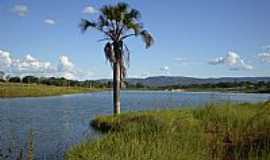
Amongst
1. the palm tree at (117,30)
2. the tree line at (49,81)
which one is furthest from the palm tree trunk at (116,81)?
the tree line at (49,81)

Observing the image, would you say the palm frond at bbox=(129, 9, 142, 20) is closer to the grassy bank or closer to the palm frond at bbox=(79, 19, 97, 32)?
the palm frond at bbox=(79, 19, 97, 32)

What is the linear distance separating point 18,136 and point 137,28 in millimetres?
9447

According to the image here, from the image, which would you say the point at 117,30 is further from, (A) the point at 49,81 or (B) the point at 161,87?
(A) the point at 49,81

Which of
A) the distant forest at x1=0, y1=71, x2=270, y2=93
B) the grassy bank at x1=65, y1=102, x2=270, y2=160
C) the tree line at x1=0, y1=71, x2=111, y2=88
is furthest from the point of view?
the tree line at x1=0, y1=71, x2=111, y2=88

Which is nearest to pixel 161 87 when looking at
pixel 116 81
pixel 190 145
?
pixel 116 81

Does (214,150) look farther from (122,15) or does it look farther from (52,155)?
(122,15)

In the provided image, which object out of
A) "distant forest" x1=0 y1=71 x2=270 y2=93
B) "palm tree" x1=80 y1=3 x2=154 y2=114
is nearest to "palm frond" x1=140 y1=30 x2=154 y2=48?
"palm tree" x1=80 y1=3 x2=154 y2=114

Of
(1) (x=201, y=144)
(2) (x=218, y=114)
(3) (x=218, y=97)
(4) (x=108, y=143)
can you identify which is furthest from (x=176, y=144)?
(3) (x=218, y=97)

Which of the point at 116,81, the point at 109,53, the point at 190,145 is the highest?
the point at 109,53

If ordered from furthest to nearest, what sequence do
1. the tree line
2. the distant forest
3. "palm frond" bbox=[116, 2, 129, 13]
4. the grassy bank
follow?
the tree line, the distant forest, "palm frond" bbox=[116, 2, 129, 13], the grassy bank

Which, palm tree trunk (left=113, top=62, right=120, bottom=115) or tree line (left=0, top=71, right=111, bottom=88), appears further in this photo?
tree line (left=0, top=71, right=111, bottom=88)

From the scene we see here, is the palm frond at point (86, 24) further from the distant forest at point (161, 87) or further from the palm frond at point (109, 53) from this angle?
the distant forest at point (161, 87)

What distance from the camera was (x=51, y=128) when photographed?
2525 centimetres

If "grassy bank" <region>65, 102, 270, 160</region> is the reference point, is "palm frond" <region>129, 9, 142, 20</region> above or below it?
above
